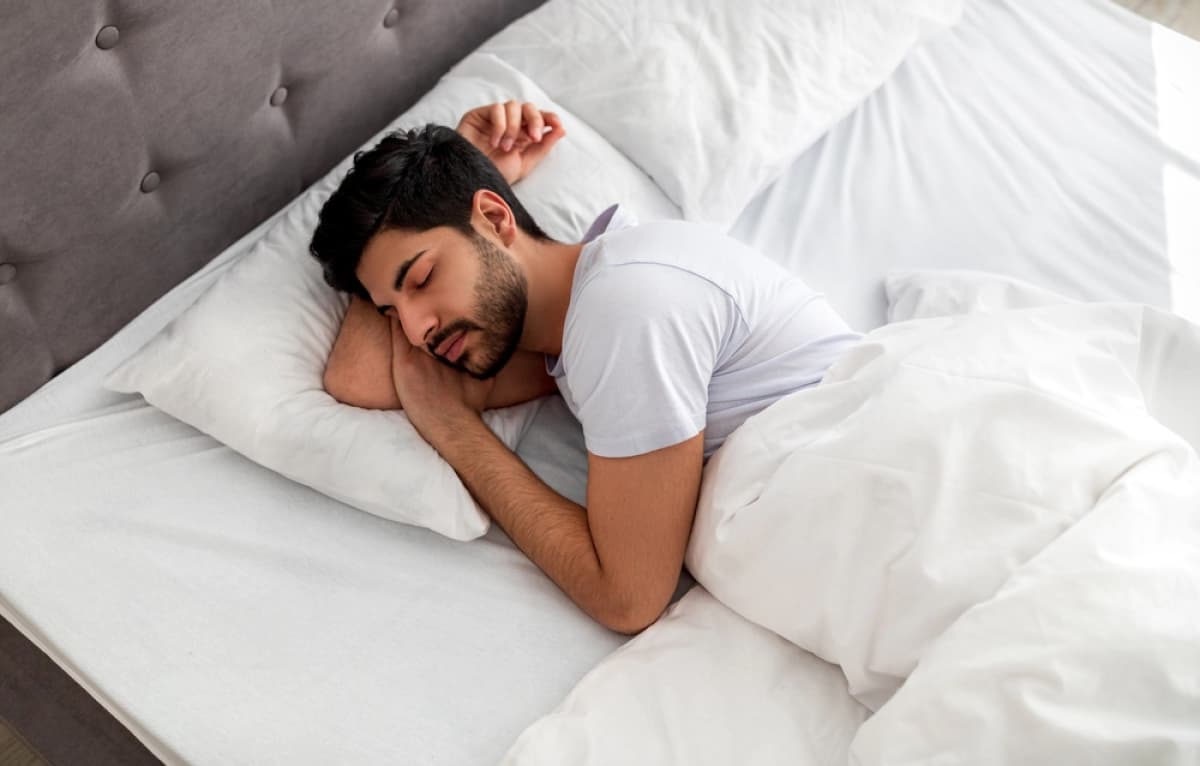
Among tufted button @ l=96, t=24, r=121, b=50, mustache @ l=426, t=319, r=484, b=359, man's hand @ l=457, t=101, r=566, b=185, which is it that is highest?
tufted button @ l=96, t=24, r=121, b=50

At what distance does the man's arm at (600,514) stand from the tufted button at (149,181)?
44 centimetres

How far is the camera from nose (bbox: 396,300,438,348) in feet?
4.12

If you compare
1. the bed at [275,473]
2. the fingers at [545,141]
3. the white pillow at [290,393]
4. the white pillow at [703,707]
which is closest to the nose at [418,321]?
the white pillow at [290,393]

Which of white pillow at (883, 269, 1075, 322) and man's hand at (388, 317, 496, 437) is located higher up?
white pillow at (883, 269, 1075, 322)

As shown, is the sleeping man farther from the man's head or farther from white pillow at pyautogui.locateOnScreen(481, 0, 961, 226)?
white pillow at pyautogui.locateOnScreen(481, 0, 961, 226)

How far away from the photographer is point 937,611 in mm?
961

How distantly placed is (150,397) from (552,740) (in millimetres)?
674

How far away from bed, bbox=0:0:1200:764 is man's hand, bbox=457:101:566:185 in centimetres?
13

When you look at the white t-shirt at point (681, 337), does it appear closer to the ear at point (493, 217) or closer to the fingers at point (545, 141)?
the ear at point (493, 217)

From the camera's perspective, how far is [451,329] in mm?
1260

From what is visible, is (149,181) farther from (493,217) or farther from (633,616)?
(633,616)

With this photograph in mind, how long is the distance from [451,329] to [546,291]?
14 centimetres

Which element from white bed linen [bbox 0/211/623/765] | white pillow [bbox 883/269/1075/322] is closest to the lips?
white bed linen [bbox 0/211/623/765]

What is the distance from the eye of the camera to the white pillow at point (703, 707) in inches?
40.3
